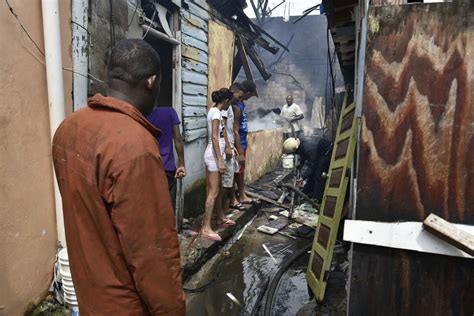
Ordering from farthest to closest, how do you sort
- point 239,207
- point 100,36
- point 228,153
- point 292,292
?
point 239,207, point 228,153, point 292,292, point 100,36

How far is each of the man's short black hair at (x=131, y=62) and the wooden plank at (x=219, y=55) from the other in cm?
512

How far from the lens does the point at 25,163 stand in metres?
3.00

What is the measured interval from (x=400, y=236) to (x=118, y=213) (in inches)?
56.6

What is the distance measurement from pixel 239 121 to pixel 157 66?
5.11 m

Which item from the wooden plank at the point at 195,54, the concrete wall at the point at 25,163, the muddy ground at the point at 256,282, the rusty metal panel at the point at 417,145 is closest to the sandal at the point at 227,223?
the muddy ground at the point at 256,282

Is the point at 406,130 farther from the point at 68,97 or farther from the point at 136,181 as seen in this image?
the point at 68,97

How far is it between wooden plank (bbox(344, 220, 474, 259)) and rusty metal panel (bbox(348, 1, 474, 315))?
0.05 m

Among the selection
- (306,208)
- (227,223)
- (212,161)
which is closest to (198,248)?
(227,223)

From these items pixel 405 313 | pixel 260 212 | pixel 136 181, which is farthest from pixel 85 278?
pixel 260 212

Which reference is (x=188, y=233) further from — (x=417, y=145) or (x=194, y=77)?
(x=417, y=145)

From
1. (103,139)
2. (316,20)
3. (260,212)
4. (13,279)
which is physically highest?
(316,20)

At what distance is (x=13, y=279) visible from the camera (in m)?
2.94

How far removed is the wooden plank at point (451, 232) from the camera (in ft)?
5.34

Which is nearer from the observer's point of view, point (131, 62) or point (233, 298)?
point (131, 62)
